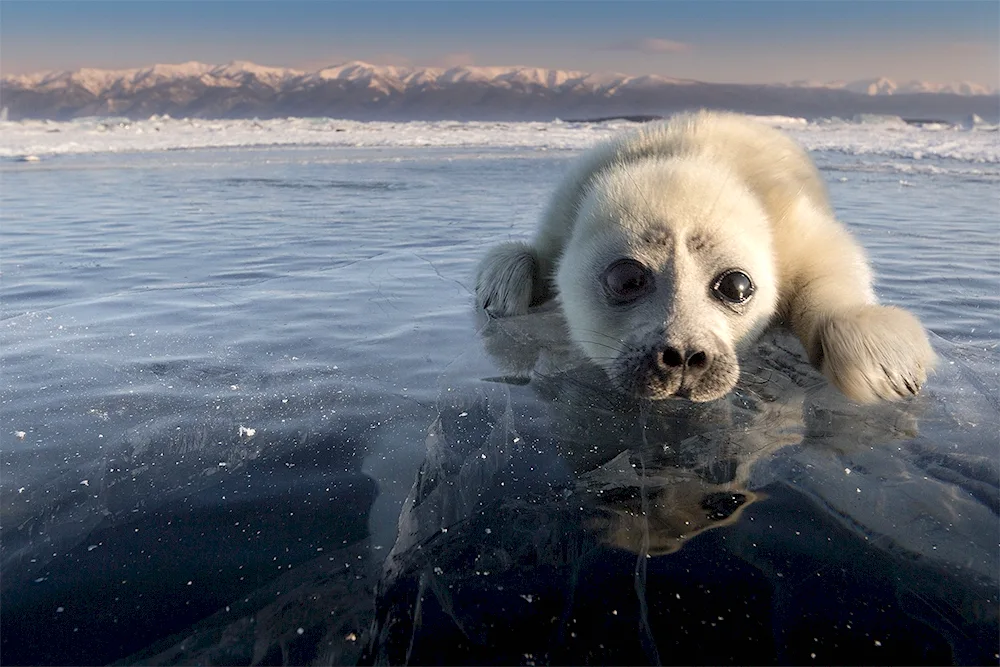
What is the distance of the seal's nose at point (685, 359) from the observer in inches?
78.5

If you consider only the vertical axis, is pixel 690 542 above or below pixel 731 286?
below

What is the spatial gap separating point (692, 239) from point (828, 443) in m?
0.80

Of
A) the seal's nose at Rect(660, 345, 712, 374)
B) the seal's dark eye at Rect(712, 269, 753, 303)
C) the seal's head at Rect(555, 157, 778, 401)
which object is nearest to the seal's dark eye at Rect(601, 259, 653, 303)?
the seal's head at Rect(555, 157, 778, 401)

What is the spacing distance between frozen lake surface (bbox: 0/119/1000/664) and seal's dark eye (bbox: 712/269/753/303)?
0.27m

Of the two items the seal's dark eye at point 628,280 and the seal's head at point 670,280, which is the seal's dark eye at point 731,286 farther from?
the seal's dark eye at point 628,280

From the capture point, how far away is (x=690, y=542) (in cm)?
134

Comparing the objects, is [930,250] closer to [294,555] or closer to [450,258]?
[450,258]

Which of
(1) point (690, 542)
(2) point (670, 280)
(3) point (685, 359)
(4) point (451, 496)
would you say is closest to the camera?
(1) point (690, 542)

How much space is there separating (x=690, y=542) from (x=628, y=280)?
1113 mm

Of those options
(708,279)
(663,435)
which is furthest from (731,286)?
(663,435)

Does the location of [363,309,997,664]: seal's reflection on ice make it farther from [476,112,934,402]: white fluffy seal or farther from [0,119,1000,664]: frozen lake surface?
[476,112,934,402]: white fluffy seal

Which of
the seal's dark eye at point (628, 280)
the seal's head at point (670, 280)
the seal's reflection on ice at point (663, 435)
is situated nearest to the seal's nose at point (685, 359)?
the seal's head at point (670, 280)

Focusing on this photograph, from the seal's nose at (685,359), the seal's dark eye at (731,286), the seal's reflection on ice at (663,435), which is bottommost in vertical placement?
the seal's reflection on ice at (663,435)

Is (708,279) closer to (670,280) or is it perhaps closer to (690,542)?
(670,280)
